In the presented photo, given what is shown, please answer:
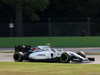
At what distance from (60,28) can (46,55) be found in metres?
14.1

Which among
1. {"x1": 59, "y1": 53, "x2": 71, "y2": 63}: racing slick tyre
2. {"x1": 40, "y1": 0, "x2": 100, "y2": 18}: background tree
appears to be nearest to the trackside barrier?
{"x1": 40, "y1": 0, "x2": 100, "y2": 18}: background tree

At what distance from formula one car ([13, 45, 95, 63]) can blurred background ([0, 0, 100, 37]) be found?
13067 millimetres

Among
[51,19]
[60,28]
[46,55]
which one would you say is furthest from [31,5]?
[46,55]

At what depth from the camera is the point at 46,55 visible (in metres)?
15.1

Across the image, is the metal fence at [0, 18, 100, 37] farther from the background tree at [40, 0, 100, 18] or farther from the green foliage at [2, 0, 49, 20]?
the background tree at [40, 0, 100, 18]

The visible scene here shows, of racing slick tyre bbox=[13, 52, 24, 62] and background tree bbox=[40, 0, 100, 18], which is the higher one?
background tree bbox=[40, 0, 100, 18]

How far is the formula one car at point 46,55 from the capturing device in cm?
1447

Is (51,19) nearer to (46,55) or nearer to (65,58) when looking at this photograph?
(46,55)

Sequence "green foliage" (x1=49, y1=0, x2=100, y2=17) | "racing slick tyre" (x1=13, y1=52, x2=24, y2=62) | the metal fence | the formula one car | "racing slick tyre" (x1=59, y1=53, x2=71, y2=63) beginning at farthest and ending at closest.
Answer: "green foliage" (x1=49, y1=0, x2=100, y2=17), the metal fence, "racing slick tyre" (x1=13, y1=52, x2=24, y2=62), the formula one car, "racing slick tyre" (x1=59, y1=53, x2=71, y2=63)

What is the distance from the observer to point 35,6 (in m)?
33.4

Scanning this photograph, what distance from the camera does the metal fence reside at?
28.6 meters

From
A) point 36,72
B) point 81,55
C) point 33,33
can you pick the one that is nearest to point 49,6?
point 33,33

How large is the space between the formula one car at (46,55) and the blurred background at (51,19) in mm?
13067

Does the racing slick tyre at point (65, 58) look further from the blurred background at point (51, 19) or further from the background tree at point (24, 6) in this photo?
the background tree at point (24, 6)
